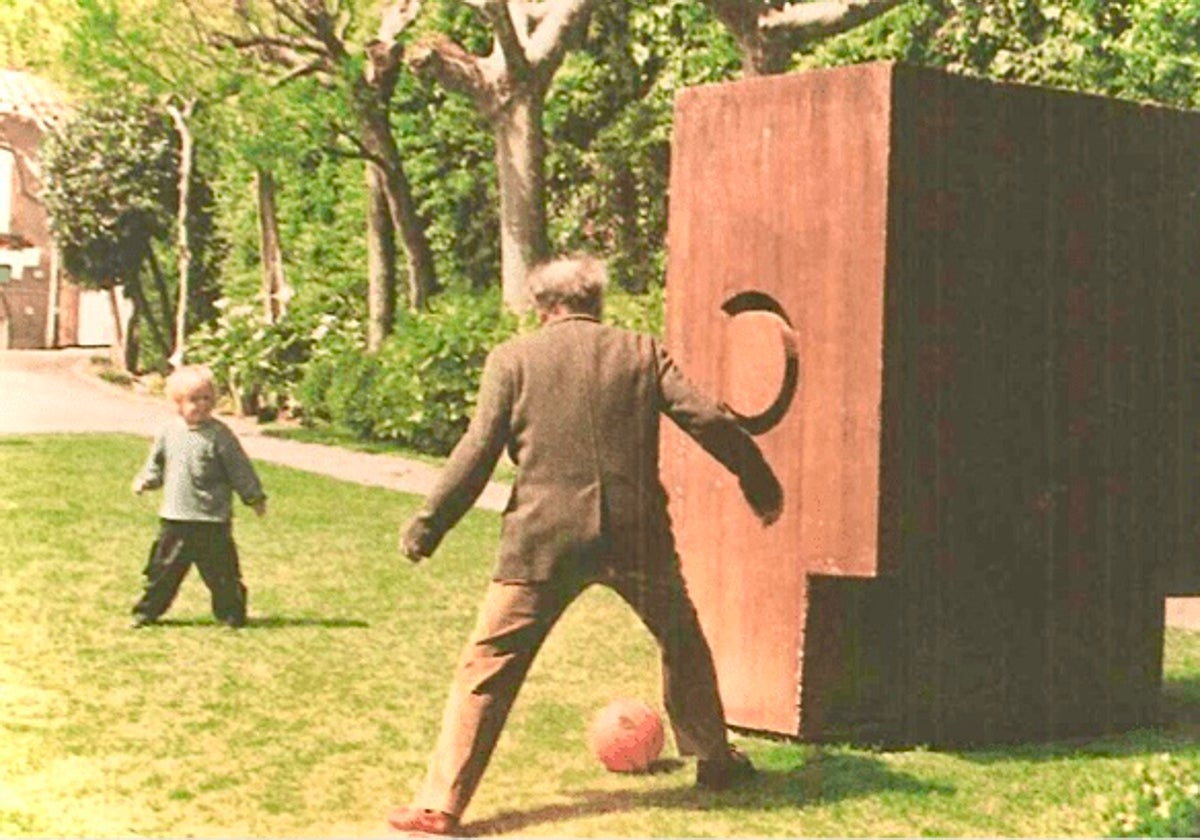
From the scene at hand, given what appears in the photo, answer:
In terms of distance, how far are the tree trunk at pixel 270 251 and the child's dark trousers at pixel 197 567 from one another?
94 centimetres

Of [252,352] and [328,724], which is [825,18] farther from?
[328,724]

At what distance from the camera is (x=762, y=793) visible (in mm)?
5785

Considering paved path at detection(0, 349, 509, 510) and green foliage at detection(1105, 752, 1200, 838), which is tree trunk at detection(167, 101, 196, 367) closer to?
paved path at detection(0, 349, 509, 510)

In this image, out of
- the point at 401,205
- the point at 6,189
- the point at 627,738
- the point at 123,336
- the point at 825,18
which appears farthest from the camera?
the point at 825,18

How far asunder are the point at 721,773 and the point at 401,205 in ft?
24.5

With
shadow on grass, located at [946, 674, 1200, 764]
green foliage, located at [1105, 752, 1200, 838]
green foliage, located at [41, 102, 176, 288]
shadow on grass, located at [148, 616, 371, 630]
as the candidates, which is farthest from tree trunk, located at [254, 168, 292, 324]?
green foliage, located at [1105, 752, 1200, 838]

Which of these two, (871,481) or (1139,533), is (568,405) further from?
(1139,533)

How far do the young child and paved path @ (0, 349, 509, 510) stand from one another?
168 mm

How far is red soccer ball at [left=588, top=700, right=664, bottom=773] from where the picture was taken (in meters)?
5.89

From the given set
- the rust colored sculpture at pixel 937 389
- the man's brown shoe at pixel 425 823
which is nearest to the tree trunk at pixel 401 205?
the rust colored sculpture at pixel 937 389

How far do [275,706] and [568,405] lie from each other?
1678 millimetres

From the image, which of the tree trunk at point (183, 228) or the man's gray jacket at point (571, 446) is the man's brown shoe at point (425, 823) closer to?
the man's gray jacket at point (571, 446)

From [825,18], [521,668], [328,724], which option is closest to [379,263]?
[825,18]

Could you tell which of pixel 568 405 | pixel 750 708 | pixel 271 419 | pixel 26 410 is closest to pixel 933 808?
pixel 750 708
